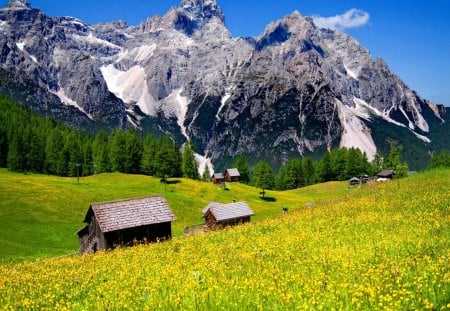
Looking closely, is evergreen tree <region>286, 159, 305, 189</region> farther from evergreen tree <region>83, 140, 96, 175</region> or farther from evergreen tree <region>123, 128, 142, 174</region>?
evergreen tree <region>83, 140, 96, 175</region>

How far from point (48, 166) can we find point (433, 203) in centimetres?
12470

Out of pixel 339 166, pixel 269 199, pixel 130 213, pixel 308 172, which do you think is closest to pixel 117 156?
pixel 269 199

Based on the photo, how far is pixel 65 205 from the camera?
7519cm

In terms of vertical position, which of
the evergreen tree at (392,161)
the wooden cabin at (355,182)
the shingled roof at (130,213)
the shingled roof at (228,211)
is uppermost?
the evergreen tree at (392,161)

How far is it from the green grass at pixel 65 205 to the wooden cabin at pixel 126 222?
7883mm

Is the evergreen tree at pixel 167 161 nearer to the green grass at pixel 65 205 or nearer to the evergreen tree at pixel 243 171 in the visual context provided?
the green grass at pixel 65 205

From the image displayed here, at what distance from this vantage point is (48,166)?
441ft

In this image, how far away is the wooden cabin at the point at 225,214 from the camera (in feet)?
202

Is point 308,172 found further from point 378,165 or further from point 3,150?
point 3,150

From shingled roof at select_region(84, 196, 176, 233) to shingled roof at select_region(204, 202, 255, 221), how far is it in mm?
14233

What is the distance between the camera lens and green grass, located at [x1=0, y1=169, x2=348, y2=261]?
55.2 m

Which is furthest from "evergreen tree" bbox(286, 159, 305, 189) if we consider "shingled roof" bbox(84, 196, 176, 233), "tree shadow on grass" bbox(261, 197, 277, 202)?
"shingled roof" bbox(84, 196, 176, 233)

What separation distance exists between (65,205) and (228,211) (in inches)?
1144

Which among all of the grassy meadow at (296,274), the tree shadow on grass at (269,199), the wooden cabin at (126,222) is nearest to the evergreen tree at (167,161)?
the tree shadow on grass at (269,199)
